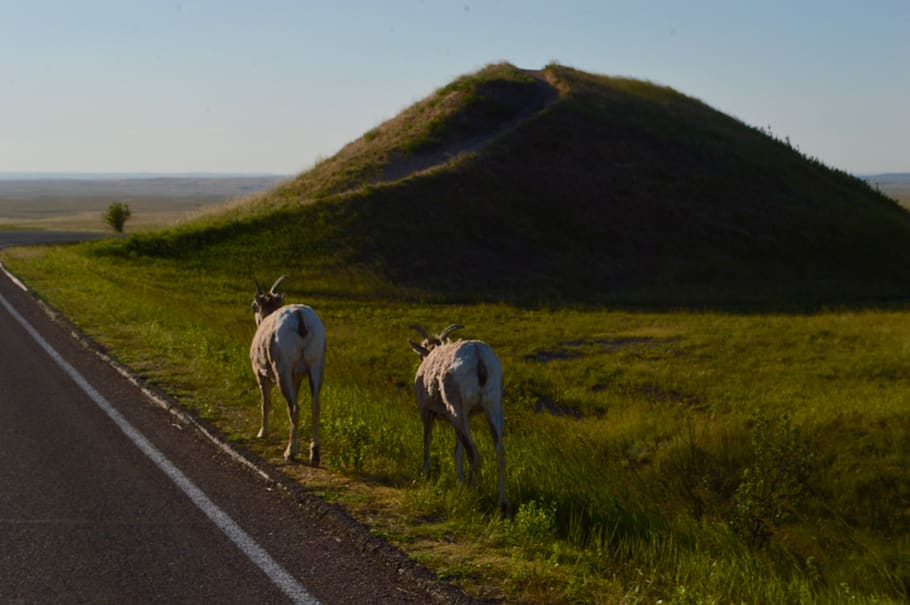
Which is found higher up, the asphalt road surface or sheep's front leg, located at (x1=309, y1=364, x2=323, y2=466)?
sheep's front leg, located at (x1=309, y1=364, x2=323, y2=466)

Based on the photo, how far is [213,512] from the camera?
30.8 feet

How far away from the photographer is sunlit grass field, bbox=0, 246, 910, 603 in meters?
8.40

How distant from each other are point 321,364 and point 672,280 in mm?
38561

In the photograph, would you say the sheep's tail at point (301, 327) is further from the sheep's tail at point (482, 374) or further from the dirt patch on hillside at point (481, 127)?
the dirt patch on hillside at point (481, 127)

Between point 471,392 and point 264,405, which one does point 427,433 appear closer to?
point 471,392

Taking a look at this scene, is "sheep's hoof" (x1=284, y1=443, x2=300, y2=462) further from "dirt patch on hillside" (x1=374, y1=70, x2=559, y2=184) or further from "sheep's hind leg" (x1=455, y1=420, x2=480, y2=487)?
"dirt patch on hillside" (x1=374, y1=70, x2=559, y2=184)

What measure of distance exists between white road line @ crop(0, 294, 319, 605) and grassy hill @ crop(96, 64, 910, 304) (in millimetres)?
29571

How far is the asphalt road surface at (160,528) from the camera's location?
7.50m

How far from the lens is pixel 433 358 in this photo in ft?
35.7

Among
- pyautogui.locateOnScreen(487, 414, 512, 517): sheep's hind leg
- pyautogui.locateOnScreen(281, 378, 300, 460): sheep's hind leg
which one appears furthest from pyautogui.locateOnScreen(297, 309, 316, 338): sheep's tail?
pyautogui.locateOnScreen(487, 414, 512, 517): sheep's hind leg

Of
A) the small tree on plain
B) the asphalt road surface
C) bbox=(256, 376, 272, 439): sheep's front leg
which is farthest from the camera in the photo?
the small tree on plain

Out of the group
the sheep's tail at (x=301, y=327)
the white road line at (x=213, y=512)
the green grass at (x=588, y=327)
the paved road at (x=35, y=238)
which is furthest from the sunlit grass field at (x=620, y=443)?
the paved road at (x=35, y=238)

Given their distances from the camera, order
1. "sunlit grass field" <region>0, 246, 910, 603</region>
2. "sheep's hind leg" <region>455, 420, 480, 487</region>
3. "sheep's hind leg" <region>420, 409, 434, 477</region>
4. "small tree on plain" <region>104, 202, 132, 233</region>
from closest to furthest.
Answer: "sunlit grass field" <region>0, 246, 910, 603</region> < "sheep's hind leg" <region>455, 420, 480, 487</region> < "sheep's hind leg" <region>420, 409, 434, 477</region> < "small tree on plain" <region>104, 202, 132, 233</region>

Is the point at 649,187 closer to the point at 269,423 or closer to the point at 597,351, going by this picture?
the point at 597,351
